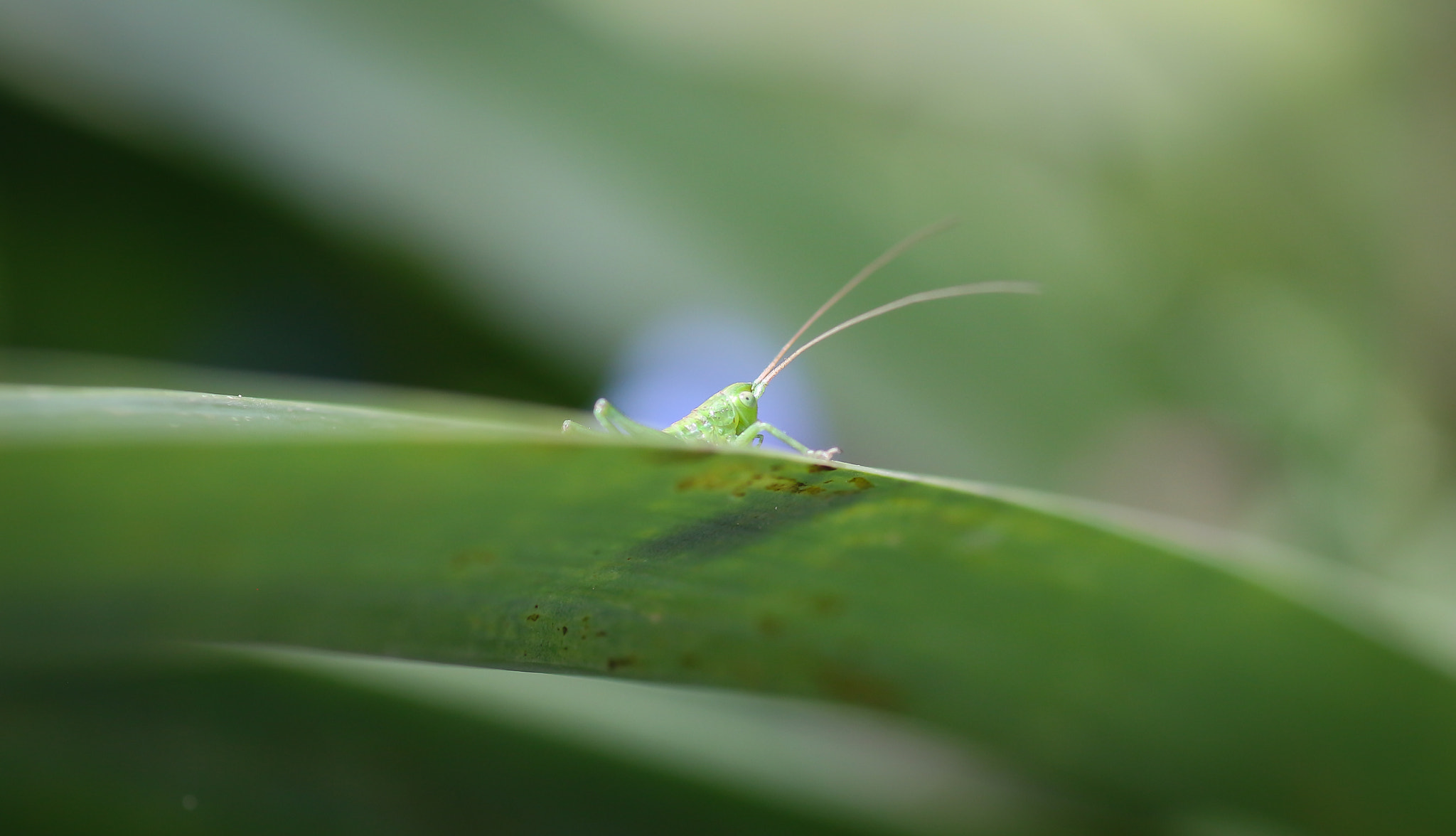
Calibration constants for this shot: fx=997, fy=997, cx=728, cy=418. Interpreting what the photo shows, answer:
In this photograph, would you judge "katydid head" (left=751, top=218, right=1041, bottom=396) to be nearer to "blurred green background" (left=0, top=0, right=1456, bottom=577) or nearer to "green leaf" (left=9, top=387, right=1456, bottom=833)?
"blurred green background" (left=0, top=0, right=1456, bottom=577)

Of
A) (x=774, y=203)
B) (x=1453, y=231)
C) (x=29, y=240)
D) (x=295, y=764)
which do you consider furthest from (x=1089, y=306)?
(x=29, y=240)

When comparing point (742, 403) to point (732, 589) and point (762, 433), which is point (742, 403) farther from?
point (732, 589)

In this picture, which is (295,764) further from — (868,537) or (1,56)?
(1,56)

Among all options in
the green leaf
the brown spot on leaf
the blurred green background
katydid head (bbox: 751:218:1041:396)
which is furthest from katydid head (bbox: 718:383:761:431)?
the brown spot on leaf

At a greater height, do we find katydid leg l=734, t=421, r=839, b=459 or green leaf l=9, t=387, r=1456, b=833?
katydid leg l=734, t=421, r=839, b=459

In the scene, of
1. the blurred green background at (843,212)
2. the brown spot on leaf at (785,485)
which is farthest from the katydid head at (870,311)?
the brown spot on leaf at (785,485)

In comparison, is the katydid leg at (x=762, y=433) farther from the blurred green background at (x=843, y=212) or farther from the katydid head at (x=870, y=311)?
the blurred green background at (x=843, y=212)

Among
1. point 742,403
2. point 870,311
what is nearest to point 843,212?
point 870,311
